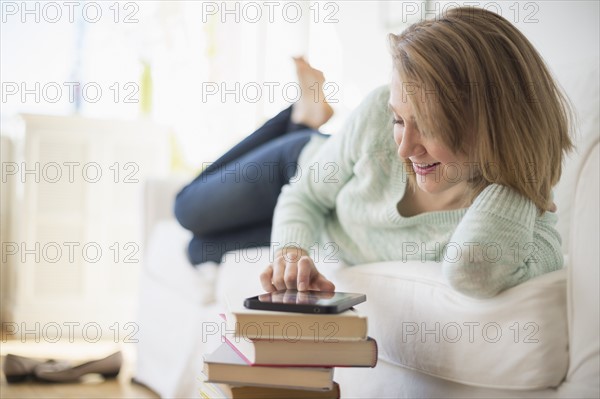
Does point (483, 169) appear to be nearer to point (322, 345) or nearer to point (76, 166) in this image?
point (322, 345)

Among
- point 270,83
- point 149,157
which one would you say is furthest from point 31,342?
point 270,83

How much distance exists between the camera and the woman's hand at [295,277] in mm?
900

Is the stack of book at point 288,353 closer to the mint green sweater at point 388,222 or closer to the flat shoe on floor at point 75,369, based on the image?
the mint green sweater at point 388,222

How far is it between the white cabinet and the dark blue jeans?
1251 mm

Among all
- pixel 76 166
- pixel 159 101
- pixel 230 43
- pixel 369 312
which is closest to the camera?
pixel 369 312

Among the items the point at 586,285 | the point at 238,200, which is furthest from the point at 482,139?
the point at 238,200

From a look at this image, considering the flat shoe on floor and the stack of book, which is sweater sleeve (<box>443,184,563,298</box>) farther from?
the flat shoe on floor

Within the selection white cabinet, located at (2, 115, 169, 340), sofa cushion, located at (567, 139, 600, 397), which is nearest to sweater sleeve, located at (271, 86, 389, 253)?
sofa cushion, located at (567, 139, 600, 397)

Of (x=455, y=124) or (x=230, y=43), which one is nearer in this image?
(x=455, y=124)

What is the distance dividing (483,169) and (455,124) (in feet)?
0.24

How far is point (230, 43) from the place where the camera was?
381 centimetres

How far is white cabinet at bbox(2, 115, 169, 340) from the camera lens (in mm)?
2848

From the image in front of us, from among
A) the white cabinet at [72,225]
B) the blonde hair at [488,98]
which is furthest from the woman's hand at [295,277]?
the white cabinet at [72,225]

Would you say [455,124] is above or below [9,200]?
above
